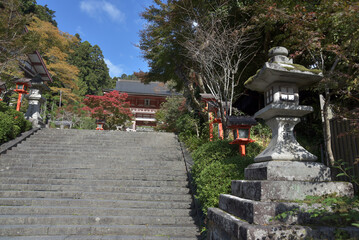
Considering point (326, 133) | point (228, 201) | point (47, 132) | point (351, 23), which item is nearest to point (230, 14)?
point (351, 23)

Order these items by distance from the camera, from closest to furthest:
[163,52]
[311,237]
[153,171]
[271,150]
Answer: [311,237] < [271,150] < [153,171] < [163,52]

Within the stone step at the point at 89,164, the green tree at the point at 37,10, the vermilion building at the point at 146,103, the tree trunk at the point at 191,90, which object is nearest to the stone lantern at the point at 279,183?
the stone step at the point at 89,164

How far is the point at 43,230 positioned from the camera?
149 inches

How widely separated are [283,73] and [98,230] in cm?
391

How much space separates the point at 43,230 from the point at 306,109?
15.2 ft

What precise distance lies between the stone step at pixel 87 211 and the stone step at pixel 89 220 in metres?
0.14

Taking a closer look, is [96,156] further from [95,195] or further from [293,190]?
[293,190]

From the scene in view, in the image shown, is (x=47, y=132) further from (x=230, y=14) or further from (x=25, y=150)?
(x=230, y=14)

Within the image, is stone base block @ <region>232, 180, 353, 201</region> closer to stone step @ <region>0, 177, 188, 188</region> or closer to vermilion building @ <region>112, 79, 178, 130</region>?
stone step @ <region>0, 177, 188, 188</region>

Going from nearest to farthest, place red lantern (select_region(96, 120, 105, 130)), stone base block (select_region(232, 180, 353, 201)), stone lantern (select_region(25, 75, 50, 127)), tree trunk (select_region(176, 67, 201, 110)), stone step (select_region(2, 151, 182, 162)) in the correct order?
stone base block (select_region(232, 180, 353, 201)) < stone step (select_region(2, 151, 182, 162)) < tree trunk (select_region(176, 67, 201, 110)) < stone lantern (select_region(25, 75, 50, 127)) < red lantern (select_region(96, 120, 105, 130))

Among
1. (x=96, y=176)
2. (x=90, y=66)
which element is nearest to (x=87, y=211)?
(x=96, y=176)

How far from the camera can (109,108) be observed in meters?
14.7

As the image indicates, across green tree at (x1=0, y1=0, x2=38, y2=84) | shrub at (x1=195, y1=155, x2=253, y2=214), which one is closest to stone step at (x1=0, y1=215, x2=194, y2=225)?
shrub at (x1=195, y1=155, x2=253, y2=214)

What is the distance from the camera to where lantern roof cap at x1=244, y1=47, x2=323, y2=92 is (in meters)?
2.81
